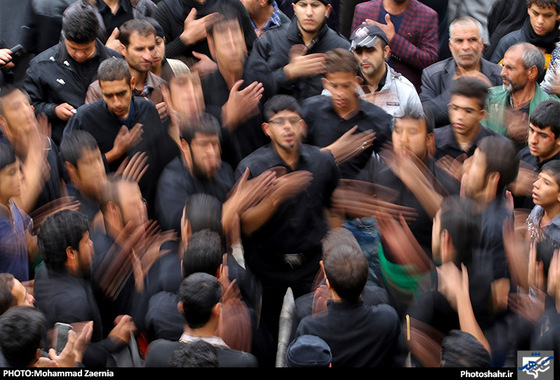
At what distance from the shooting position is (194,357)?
372 cm

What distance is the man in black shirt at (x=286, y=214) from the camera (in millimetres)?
5523

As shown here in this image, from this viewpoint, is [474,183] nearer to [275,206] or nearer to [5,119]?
[275,206]

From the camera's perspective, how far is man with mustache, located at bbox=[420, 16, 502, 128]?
7.14 m

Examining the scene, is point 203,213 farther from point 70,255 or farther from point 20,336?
point 20,336

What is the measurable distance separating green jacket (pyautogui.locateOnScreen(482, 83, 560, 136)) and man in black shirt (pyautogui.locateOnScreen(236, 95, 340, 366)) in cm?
174

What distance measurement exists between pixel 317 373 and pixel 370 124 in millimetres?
2603

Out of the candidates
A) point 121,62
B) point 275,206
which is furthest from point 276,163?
point 121,62

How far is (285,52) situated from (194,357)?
3.82 meters

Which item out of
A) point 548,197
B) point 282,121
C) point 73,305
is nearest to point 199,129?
point 282,121

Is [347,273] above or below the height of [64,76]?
above

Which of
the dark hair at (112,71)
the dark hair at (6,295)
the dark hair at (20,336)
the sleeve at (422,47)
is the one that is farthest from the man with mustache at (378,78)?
the dark hair at (20,336)

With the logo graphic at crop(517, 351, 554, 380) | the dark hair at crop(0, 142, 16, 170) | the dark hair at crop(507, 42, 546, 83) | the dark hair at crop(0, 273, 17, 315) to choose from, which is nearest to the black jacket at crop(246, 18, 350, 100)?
the dark hair at crop(507, 42, 546, 83)

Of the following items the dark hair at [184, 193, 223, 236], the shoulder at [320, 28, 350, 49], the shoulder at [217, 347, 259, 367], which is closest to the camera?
the shoulder at [217, 347, 259, 367]

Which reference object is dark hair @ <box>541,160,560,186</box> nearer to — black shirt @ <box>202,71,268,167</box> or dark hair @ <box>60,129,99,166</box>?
black shirt @ <box>202,71,268,167</box>
